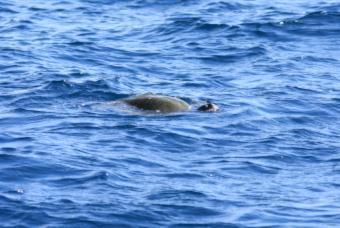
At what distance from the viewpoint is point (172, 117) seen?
1734 cm

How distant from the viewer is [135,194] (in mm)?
13250

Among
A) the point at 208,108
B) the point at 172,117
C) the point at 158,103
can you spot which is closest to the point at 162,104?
the point at 158,103

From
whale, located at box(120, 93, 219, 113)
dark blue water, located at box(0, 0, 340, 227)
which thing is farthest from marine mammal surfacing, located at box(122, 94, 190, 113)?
dark blue water, located at box(0, 0, 340, 227)

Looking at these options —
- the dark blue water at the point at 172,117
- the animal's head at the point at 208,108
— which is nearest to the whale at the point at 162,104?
the animal's head at the point at 208,108

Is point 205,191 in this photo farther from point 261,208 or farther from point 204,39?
point 204,39

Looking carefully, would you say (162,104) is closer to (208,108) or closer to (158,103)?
(158,103)

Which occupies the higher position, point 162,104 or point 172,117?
point 162,104

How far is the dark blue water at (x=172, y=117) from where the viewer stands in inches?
508

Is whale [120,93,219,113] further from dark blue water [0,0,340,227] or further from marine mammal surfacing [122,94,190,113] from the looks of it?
dark blue water [0,0,340,227]

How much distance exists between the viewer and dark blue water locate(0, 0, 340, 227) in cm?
1291

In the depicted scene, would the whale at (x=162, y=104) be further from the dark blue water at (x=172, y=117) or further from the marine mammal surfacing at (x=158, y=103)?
the dark blue water at (x=172, y=117)

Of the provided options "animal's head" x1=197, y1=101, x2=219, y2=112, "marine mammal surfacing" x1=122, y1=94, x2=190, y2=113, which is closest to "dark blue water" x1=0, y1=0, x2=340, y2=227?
"animal's head" x1=197, y1=101, x2=219, y2=112

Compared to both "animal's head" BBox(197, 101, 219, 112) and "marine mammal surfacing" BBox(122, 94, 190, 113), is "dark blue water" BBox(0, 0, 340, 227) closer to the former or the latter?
"animal's head" BBox(197, 101, 219, 112)

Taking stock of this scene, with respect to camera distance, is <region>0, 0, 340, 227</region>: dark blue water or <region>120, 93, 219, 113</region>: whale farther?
<region>120, 93, 219, 113</region>: whale
